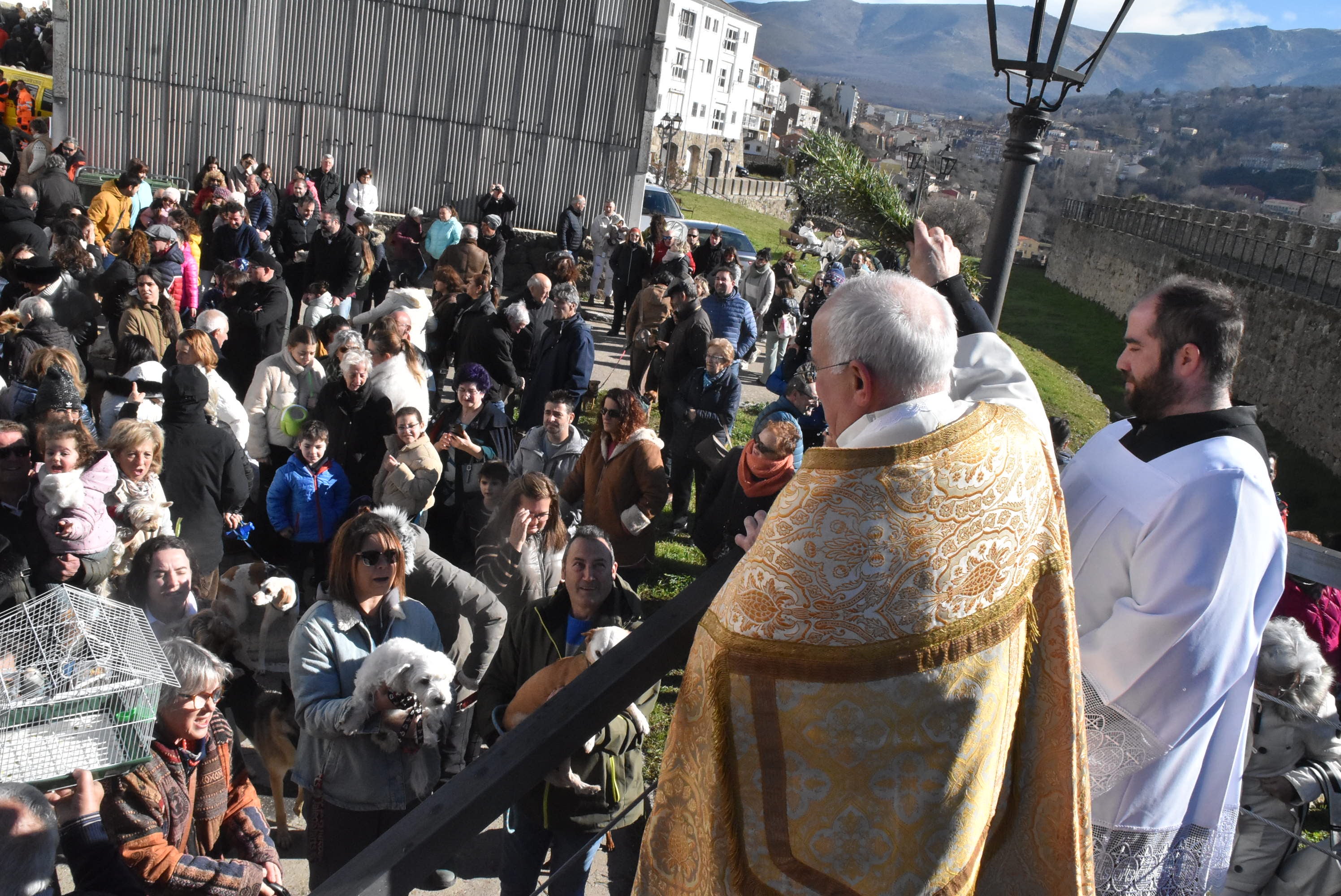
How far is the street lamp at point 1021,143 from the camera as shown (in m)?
3.44

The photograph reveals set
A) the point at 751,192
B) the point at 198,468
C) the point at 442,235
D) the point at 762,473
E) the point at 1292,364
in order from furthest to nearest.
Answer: the point at 751,192 → the point at 1292,364 → the point at 442,235 → the point at 198,468 → the point at 762,473

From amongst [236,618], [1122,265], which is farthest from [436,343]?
[1122,265]

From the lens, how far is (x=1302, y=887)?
3.72m

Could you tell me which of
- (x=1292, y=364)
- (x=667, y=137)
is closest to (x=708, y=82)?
(x=667, y=137)

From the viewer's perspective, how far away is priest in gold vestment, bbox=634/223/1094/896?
144 centimetres

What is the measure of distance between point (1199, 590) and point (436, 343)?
335 inches

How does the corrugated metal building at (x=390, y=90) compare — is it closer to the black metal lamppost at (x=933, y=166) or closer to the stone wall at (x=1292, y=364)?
the black metal lamppost at (x=933, y=166)

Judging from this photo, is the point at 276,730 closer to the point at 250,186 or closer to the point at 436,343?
the point at 436,343

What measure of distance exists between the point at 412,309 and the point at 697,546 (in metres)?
3.96

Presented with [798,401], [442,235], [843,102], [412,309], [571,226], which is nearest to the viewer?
[798,401]

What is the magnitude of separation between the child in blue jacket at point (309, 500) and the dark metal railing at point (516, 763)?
466 cm

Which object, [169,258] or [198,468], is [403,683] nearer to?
[198,468]

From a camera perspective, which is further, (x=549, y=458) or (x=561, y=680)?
(x=549, y=458)

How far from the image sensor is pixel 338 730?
359 cm
